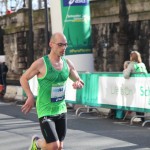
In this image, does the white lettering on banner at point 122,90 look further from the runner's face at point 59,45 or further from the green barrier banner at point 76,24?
the runner's face at point 59,45

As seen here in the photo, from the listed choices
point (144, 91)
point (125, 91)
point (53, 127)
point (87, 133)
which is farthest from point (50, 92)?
point (125, 91)

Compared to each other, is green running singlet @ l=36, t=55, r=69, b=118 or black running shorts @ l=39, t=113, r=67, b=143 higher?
green running singlet @ l=36, t=55, r=69, b=118

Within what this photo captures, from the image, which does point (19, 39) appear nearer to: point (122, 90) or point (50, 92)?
point (122, 90)

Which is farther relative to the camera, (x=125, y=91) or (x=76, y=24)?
Answer: (x=76, y=24)

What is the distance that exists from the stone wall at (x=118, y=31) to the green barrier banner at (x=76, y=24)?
15.9 ft

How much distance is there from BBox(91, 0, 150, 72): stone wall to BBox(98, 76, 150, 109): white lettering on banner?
855 cm

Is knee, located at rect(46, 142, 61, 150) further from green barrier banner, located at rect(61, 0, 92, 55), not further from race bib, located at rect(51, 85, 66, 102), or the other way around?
green barrier banner, located at rect(61, 0, 92, 55)

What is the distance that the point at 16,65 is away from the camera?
34438 millimetres

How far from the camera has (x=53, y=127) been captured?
621cm

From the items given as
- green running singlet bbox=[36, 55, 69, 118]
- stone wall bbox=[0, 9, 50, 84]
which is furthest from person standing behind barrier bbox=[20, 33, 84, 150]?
stone wall bbox=[0, 9, 50, 84]

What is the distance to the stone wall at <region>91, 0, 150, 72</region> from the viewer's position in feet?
73.3

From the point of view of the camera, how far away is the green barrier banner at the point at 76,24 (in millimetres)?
17297

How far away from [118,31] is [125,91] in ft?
38.7

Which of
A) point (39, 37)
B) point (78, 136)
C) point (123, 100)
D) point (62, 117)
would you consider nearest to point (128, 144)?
point (78, 136)
